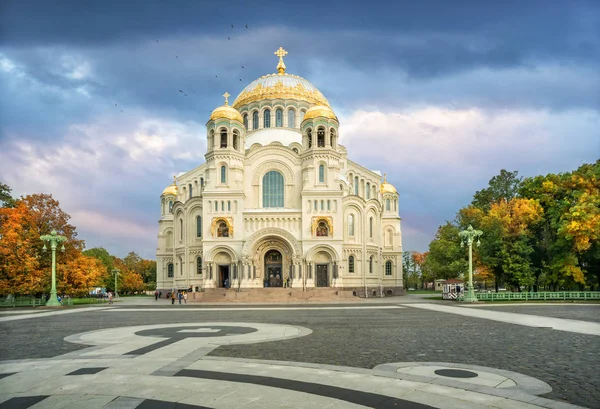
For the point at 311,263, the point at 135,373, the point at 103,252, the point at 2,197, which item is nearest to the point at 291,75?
the point at 311,263

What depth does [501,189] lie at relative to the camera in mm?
58688

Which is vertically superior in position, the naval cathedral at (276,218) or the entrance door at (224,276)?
the naval cathedral at (276,218)

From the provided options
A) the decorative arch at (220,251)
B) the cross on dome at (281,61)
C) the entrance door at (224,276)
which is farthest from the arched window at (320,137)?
the cross on dome at (281,61)

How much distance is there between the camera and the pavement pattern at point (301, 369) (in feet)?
28.0

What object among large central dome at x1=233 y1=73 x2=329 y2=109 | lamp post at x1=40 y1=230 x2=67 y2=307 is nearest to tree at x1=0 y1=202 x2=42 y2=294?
lamp post at x1=40 y1=230 x2=67 y2=307

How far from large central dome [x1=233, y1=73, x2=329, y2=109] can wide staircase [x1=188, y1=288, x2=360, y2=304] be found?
29.6 metres

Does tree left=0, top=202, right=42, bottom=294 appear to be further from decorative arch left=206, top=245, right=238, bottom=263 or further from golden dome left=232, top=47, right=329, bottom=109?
golden dome left=232, top=47, right=329, bottom=109

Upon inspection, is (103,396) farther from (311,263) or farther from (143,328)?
(311,263)

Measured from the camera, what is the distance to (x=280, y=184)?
2365 inches

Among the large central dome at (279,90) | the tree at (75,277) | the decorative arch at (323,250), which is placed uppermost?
→ the large central dome at (279,90)

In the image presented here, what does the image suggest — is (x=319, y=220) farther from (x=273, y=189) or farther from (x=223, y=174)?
(x=223, y=174)

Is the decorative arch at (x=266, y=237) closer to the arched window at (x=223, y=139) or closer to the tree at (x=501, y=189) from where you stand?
the arched window at (x=223, y=139)

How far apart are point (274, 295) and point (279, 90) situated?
3195cm

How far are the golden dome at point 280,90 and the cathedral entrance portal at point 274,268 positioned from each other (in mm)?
23925
